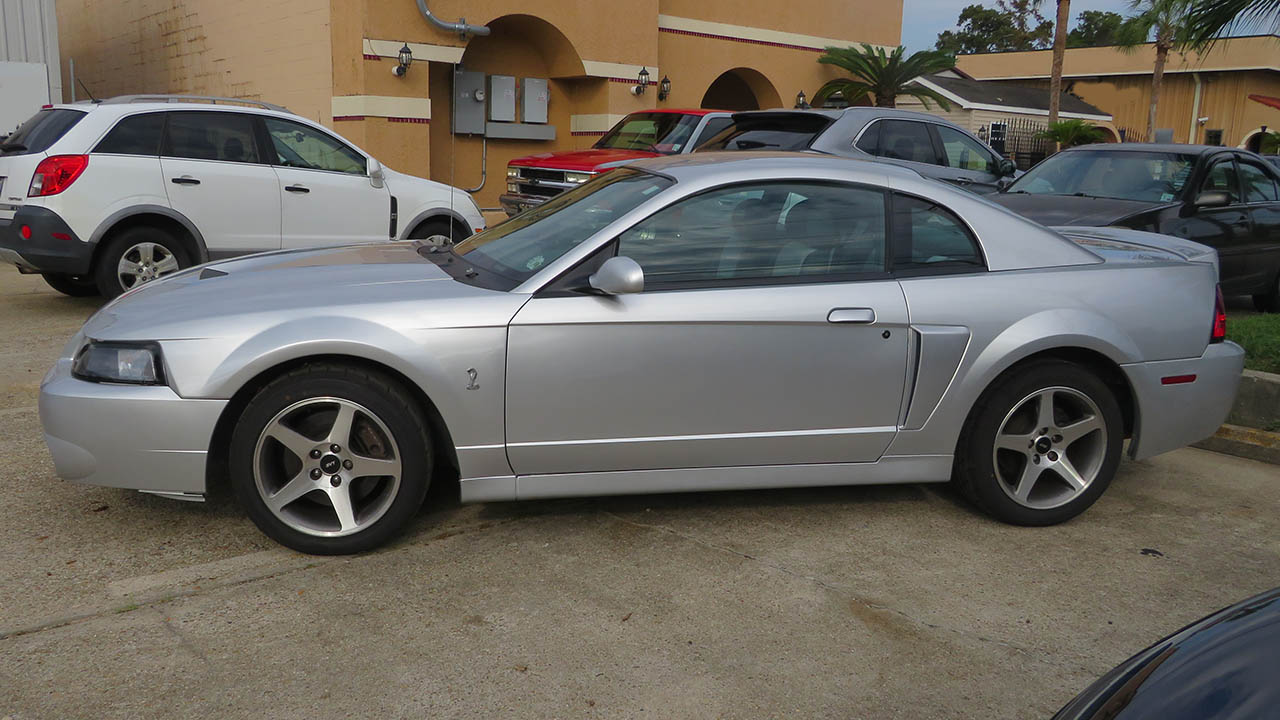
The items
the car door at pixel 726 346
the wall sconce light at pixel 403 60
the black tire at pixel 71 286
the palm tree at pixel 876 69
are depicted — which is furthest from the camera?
the palm tree at pixel 876 69

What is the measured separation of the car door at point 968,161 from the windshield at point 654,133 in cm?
269

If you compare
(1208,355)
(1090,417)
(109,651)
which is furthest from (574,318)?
(1208,355)

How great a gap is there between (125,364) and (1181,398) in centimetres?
424

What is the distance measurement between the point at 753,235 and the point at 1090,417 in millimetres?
1641

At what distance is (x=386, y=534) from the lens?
4.06m

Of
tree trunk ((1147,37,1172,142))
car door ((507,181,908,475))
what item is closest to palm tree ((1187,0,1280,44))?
car door ((507,181,908,475))

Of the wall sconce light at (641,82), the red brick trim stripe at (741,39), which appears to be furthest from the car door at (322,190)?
the red brick trim stripe at (741,39)

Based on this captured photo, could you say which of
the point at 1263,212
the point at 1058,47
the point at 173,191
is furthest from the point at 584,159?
the point at 1058,47

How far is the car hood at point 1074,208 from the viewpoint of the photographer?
8.62 metres

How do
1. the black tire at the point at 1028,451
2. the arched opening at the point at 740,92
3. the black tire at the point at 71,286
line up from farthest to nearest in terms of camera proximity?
1. the arched opening at the point at 740,92
2. the black tire at the point at 71,286
3. the black tire at the point at 1028,451

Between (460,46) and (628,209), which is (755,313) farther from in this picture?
(460,46)

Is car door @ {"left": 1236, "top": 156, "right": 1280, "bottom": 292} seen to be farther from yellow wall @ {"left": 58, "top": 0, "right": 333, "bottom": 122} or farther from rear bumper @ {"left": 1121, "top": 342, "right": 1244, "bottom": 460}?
yellow wall @ {"left": 58, "top": 0, "right": 333, "bottom": 122}

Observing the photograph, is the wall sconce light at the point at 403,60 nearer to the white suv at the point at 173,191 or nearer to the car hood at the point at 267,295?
the white suv at the point at 173,191

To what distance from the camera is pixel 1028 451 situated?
4.61 meters
